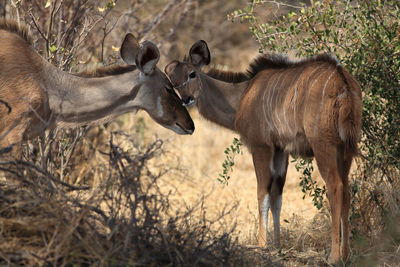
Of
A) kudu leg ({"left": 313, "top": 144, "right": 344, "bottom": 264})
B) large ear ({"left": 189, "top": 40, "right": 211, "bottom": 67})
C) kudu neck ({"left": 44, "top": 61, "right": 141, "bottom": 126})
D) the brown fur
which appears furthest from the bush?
large ear ({"left": 189, "top": 40, "right": 211, "bottom": 67})

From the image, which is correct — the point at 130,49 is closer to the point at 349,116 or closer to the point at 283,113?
the point at 283,113

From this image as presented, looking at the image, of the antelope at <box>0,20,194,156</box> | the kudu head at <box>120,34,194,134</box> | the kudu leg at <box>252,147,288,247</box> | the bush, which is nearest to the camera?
the bush

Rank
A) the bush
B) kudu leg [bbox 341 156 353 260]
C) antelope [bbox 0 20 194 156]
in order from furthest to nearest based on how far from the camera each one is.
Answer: antelope [bbox 0 20 194 156] < kudu leg [bbox 341 156 353 260] < the bush

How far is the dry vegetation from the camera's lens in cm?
346

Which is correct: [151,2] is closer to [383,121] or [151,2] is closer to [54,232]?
[383,121]

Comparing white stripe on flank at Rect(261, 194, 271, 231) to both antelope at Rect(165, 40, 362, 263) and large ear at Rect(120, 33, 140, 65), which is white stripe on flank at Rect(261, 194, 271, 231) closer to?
antelope at Rect(165, 40, 362, 263)

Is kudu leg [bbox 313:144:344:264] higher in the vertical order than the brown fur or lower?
lower

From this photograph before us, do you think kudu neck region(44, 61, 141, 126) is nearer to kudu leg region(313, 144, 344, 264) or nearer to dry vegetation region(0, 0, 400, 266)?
dry vegetation region(0, 0, 400, 266)

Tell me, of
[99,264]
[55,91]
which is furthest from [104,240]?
[55,91]

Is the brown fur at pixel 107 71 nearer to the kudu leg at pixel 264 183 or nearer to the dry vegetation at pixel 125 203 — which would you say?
the dry vegetation at pixel 125 203

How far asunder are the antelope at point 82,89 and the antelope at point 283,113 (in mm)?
276

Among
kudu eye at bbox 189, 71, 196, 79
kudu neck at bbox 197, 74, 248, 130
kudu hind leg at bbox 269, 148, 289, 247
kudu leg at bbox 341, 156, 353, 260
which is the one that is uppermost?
kudu eye at bbox 189, 71, 196, 79

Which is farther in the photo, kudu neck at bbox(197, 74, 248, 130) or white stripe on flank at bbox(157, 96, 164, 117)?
kudu neck at bbox(197, 74, 248, 130)

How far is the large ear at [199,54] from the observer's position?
19.0 ft
